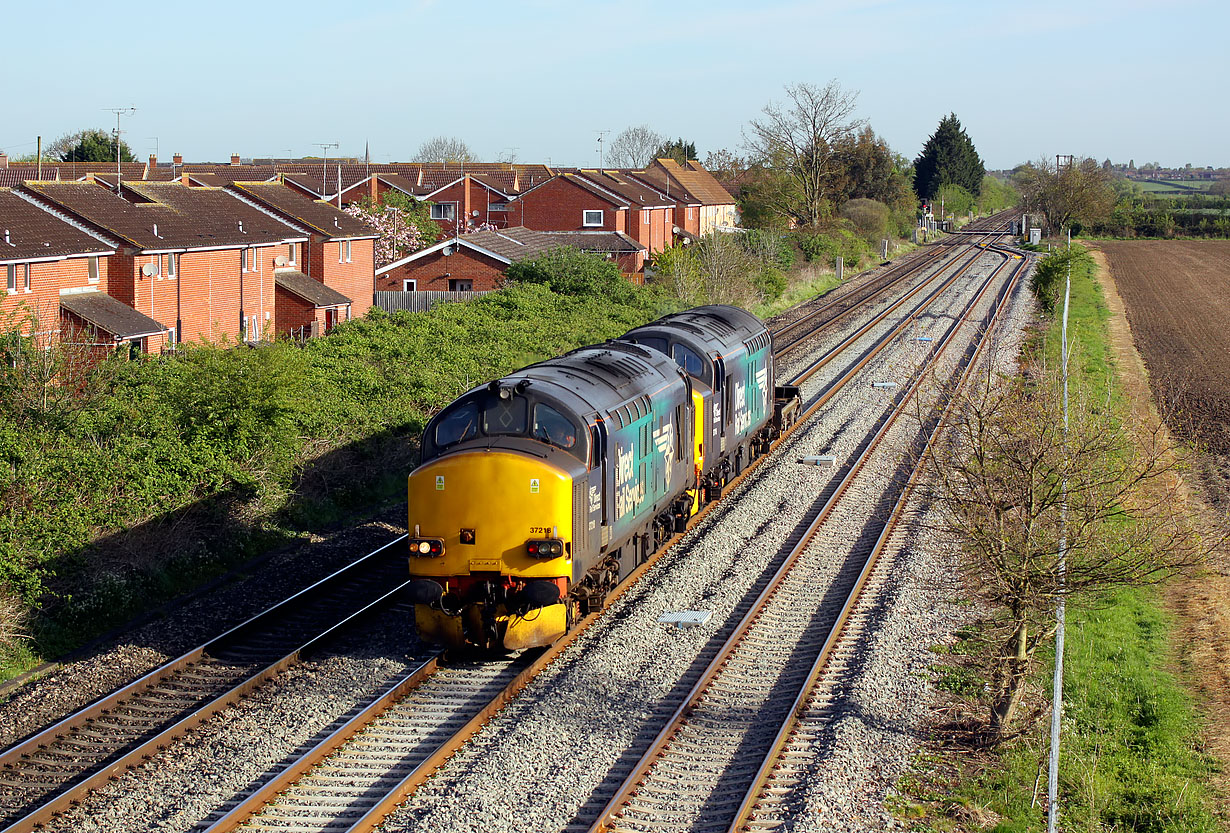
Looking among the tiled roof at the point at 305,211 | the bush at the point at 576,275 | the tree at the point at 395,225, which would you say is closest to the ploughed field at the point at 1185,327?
the bush at the point at 576,275

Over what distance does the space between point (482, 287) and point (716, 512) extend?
27102mm

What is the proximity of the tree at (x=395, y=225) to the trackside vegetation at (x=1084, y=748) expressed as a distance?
49752mm

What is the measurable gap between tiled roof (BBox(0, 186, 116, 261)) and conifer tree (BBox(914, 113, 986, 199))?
10749 cm

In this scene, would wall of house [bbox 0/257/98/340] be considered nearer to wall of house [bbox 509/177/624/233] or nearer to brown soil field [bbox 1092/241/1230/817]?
brown soil field [bbox 1092/241/1230/817]

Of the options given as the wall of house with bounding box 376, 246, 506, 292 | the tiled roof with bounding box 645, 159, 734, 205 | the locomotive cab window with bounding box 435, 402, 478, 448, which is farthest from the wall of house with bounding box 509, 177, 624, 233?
the locomotive cab window with bounding box 435, 402, 478, 448

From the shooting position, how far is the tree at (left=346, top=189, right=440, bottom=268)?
A: 203ft

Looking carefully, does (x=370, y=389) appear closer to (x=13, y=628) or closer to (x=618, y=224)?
(x=13, y=628)

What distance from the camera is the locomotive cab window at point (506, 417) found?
521 inches

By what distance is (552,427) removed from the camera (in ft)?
43.5

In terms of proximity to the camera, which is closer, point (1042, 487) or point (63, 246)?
point (1042, 487)

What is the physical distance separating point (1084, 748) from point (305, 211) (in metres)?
40.5

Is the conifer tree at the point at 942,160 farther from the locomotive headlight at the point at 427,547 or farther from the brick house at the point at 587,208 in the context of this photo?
the locomotive headlight at the point at 427,547

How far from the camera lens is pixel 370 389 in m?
24.2

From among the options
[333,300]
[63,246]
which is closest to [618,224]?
[333,300]
